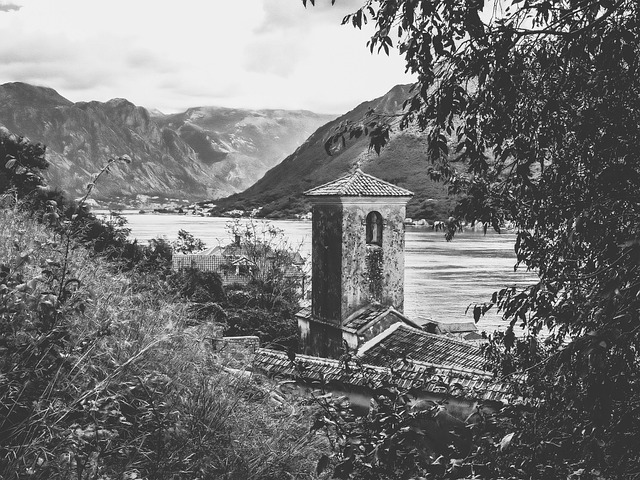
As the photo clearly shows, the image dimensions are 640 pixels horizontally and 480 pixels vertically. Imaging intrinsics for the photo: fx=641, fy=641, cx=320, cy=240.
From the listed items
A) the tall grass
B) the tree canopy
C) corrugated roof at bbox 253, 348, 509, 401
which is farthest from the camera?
the tall grass

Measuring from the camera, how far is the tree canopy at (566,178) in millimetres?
2430

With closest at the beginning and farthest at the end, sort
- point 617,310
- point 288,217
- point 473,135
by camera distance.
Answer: point 617,310 → point 473,135 → point 288,217

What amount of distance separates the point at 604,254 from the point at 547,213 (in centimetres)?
130

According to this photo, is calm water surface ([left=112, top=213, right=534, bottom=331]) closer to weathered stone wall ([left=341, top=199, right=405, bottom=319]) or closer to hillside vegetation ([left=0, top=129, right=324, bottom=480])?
weathered stone wall ([left=341, top=199, right=405, bottom=319])

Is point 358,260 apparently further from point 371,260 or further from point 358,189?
point 358,189

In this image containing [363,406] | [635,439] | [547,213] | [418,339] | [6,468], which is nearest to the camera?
[635,439]

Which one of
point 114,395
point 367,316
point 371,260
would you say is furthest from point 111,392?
point 371,260

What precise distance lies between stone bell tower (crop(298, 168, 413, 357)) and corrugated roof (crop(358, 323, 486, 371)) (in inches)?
39.3

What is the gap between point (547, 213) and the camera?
4.35 metres

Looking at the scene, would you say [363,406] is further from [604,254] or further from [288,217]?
[288,217]

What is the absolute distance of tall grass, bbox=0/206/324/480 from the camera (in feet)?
12.1

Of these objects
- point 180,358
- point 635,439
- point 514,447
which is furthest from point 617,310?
point 180,358

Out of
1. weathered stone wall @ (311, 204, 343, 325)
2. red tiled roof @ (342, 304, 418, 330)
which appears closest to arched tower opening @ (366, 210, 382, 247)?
weathered stone wall @ (311, 204, 343, 325)

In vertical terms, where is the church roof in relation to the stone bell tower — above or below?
above
